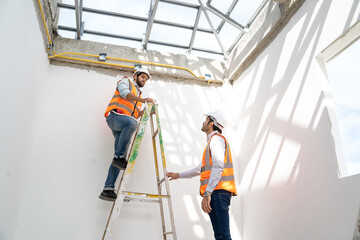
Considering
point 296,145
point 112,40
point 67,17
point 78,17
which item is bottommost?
point 296,145

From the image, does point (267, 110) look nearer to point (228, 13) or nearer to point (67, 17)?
point (228, 13)

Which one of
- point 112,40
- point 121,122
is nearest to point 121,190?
point 121,122

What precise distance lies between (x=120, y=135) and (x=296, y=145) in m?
2.01

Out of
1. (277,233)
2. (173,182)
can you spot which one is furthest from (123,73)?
(277,233)

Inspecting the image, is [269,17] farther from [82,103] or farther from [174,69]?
[82,103]

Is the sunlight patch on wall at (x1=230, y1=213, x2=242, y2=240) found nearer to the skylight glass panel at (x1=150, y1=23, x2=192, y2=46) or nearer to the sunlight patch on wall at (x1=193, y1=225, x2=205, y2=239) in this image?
the sunlight patch on wall at (x1=193, y1=225, x2=205, y2=239)

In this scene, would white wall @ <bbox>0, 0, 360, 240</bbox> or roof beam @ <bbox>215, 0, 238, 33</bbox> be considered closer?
white wall @ <bbox>0, 0, 360, 240</bbox>

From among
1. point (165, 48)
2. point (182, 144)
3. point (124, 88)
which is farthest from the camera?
point (165, 48)

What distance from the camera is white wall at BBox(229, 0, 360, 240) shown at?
8.15ft

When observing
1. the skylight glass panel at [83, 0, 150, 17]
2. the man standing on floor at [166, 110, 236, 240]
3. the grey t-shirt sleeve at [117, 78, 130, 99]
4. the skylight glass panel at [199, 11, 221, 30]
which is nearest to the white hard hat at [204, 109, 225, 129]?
the man standing on floor at [166, 110, 236, 240]

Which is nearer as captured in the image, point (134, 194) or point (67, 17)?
point (134, 194)

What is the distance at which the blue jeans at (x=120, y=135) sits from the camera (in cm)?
329

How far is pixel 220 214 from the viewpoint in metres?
2.46

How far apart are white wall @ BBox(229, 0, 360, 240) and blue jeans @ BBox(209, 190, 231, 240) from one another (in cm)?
84
